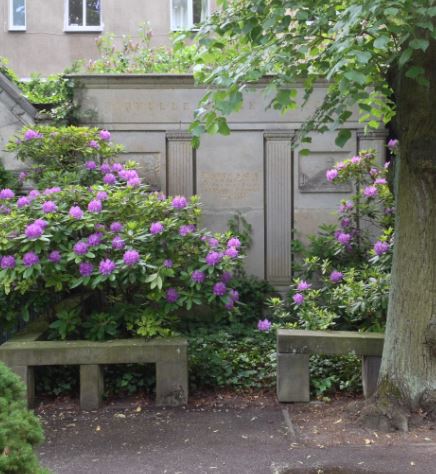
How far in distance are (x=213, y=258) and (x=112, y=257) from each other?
93 cm

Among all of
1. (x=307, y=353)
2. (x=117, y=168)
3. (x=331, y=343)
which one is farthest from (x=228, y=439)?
(x=117, y=168)

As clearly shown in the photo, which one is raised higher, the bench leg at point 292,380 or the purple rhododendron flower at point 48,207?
the purple rhododendron flower at point 48,207

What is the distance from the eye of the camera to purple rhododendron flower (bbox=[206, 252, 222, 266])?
19.8 feet

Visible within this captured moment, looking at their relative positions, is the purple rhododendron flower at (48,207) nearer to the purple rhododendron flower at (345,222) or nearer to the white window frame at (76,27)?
the purple rhododendron flower at (345,222)

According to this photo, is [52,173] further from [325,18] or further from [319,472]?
[319,472]

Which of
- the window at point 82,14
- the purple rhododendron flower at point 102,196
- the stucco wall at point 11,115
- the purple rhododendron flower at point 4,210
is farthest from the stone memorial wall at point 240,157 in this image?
the window at point 82,14

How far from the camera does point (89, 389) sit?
575cm

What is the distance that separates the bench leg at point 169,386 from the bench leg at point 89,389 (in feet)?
1.76

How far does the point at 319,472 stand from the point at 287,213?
456 cm

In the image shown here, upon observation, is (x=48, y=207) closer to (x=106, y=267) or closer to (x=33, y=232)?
(x=33, y=232)

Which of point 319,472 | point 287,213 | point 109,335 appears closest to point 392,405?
point 319,472

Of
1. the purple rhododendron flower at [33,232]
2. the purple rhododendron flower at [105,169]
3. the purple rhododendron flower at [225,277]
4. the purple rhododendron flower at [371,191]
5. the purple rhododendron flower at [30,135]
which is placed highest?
the purple rhododendron flower at [30,135]

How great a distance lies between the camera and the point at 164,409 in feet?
18.7

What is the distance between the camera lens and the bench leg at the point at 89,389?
5746mm
